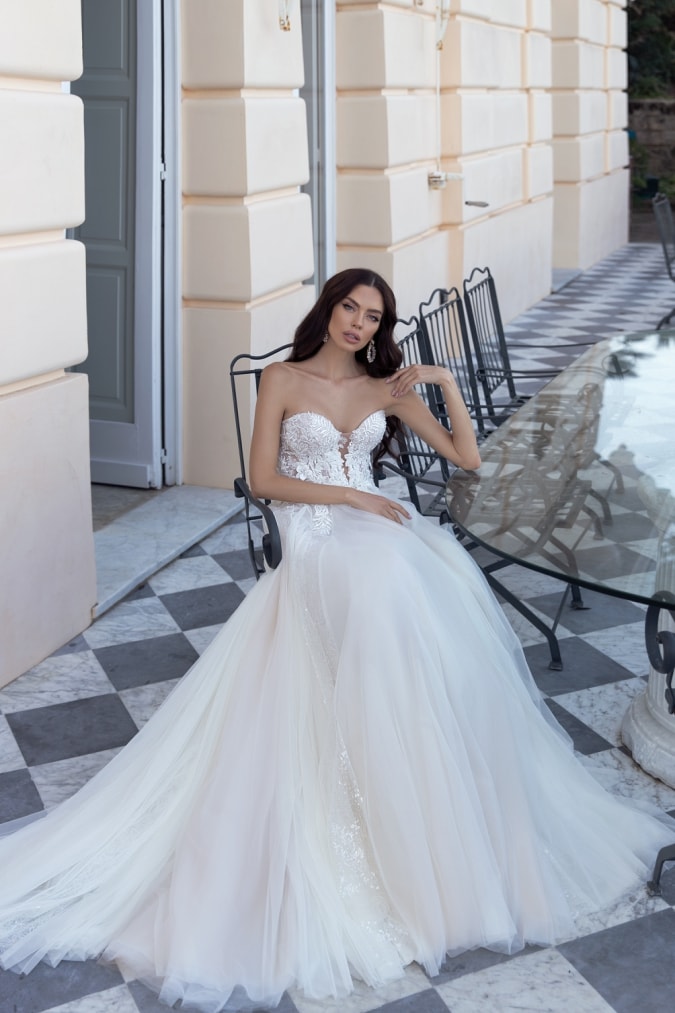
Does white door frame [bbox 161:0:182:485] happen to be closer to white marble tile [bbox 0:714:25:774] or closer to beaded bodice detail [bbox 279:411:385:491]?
white marble tile [bbox 0:714:25:774]

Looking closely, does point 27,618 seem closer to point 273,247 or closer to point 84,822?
point 84,822

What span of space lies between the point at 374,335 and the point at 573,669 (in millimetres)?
1309

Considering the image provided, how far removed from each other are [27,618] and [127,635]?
0.41 metres

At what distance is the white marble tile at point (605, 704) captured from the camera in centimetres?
338

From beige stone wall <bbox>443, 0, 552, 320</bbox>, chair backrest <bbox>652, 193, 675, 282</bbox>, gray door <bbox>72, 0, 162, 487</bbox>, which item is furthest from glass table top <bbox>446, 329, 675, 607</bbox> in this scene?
chair backrest <bbox>652, 193, 675, 282</bbox>

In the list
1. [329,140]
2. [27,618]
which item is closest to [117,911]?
[27,618]

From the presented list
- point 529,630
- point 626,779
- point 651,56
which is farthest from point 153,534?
point 651,56

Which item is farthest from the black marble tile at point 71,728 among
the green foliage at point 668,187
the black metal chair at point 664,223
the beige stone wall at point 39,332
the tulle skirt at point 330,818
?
the green foliage at point 668,187

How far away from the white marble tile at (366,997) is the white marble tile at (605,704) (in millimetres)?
1145

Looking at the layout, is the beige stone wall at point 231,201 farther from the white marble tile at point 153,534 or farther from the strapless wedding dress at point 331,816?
the strapless wedding dress at point 331,816

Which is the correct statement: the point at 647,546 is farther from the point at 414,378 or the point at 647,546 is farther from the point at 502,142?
the point at 502,142

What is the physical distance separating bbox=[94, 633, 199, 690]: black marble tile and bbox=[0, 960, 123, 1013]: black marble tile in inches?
52.7

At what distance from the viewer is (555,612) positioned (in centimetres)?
422

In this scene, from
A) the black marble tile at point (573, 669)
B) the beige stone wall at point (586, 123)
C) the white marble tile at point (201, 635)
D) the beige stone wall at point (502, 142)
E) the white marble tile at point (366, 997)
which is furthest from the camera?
the beige stone wall at point (586, 123)
